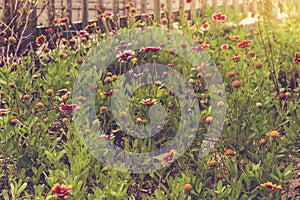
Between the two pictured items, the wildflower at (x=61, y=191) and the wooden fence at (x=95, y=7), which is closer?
the wildflower at (x=61, y=191)

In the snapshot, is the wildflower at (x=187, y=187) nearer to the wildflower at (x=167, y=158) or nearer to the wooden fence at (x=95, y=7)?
the wildflower at (x=167, y=158)

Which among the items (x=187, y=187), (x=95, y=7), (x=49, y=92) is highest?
(x=95, y=7)

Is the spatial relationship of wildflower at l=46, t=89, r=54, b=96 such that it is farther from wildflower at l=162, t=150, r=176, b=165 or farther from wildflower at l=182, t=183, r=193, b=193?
wildflower at l=182, t=183, r=193, b=193

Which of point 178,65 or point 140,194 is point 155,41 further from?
point 140,194

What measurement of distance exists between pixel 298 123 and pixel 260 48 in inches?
71.1

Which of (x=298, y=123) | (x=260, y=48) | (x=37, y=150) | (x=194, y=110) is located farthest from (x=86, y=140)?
(x=260, y=48)

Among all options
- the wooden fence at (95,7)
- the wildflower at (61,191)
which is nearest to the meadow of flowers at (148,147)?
the wildflower at (61,191)

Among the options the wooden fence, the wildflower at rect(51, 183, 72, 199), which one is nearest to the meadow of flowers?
the wildflower at rect(51, 183, 72, 199)

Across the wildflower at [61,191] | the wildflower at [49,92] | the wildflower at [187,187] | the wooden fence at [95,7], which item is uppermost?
the wooden fence at [95,7]

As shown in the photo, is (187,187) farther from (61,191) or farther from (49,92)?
(49,92)

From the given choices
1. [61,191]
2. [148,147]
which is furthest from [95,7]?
[61,191]

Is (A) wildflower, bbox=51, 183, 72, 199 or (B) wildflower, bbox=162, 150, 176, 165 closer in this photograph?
(A) wildflower, bbox=51, 183, 72, 199

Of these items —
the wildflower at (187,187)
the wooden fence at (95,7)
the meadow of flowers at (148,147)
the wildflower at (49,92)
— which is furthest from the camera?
the wooden fence at (95,7)

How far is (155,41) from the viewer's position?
4137 millimetres
